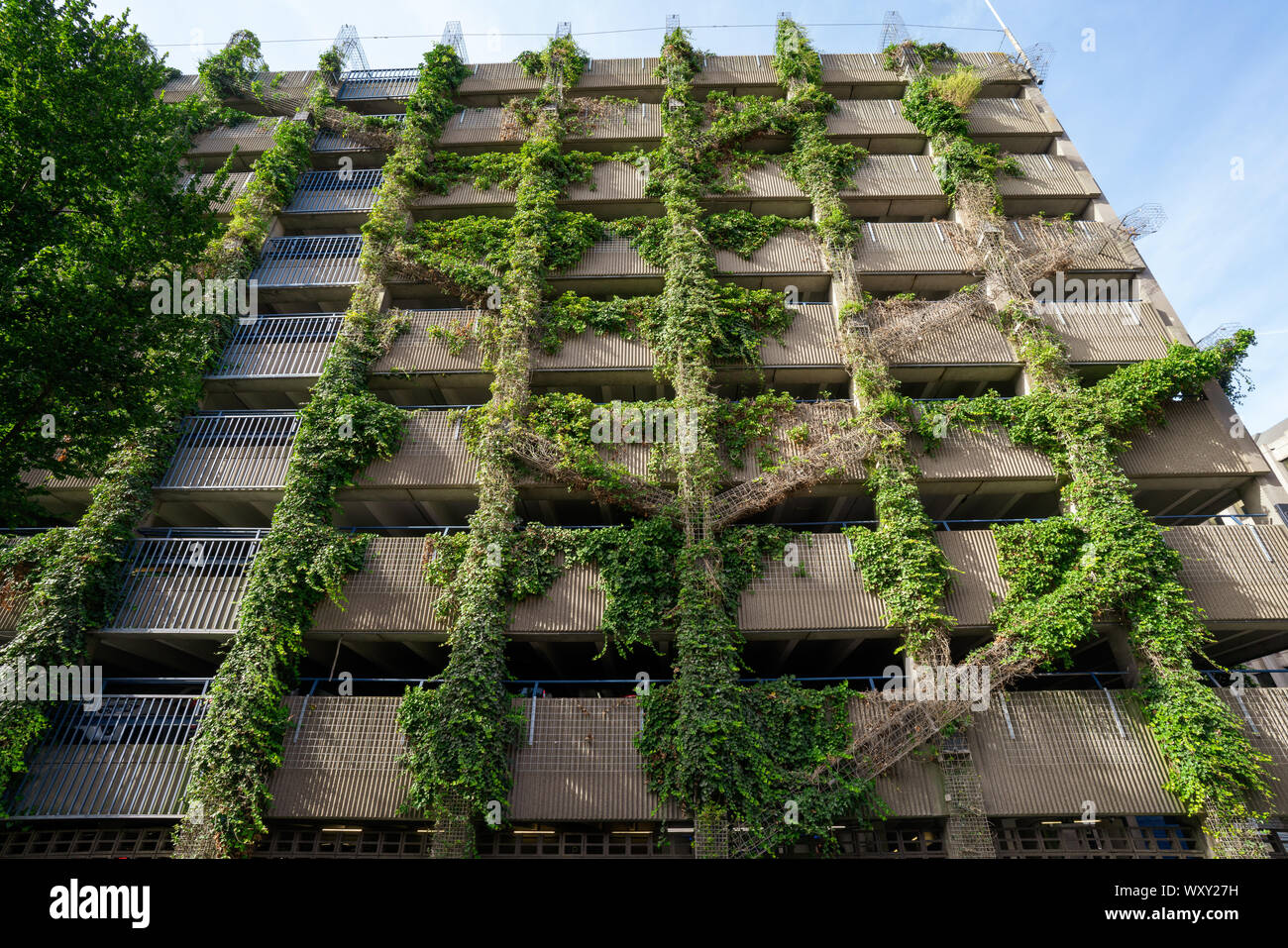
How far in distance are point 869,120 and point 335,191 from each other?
2240cm

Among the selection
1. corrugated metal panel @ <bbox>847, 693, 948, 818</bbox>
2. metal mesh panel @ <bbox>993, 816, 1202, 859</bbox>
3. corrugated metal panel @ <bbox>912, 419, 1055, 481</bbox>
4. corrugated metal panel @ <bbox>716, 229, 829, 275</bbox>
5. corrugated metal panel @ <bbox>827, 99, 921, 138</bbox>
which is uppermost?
corrugated metal panel @ <bbox>827, 99, 921, 138</bbox>

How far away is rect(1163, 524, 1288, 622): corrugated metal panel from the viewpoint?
14.2m

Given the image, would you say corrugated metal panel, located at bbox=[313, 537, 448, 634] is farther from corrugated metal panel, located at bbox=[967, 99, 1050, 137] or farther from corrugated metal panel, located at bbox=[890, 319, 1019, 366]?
corrugated metal panel, located at bbox=[967, 99, 1050, 137]

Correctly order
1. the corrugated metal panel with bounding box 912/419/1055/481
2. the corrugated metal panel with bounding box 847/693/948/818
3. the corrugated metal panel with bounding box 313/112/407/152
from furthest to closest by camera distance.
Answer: the corrugated metal panel with bounding box 313/112/407/152 < the corrugated metal panel with bounding box 912/419/1055/481 < the corrugated metal panel with bounding box 847/693/948/818

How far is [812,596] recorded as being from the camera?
1462 centimetres

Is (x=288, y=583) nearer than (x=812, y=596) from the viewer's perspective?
Yes

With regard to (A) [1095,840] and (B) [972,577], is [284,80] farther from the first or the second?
(A) [1095,840]

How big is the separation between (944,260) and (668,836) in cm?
2011

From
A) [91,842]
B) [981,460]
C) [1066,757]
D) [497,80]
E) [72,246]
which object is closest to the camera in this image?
[72,246]

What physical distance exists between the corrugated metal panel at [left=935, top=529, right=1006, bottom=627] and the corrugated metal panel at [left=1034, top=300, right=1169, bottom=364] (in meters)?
7.62

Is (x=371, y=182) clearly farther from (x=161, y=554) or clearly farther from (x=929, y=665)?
(x=929, y=665)

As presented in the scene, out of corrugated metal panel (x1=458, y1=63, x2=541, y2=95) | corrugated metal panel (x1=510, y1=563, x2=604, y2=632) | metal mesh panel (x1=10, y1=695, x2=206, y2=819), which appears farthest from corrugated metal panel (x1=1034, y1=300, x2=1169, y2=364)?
metal mesh panel (x1=10, y1=695, x2=206, y2=819)

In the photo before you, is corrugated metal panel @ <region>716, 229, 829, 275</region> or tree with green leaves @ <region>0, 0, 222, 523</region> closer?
tree with green leaves @ <region>0, 0, 222, 523</region>

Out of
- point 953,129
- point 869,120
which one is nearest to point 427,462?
point 869,120
